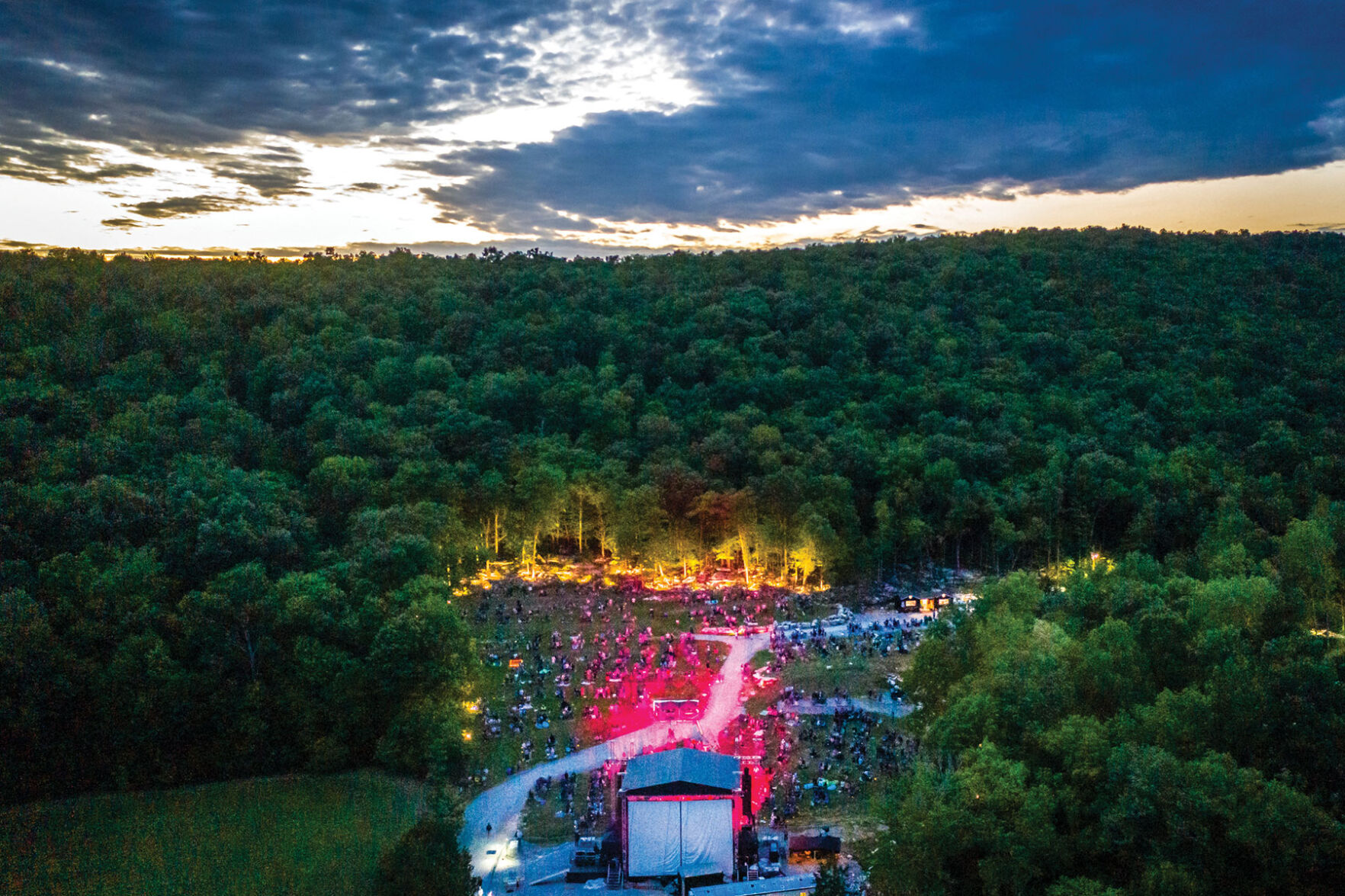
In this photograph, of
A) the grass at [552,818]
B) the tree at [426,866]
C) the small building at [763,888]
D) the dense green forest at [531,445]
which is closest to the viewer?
the tree at [426,866]

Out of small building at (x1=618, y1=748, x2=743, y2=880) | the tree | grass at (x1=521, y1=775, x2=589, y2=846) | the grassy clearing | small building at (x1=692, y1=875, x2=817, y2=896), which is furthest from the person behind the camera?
the grassy clearing

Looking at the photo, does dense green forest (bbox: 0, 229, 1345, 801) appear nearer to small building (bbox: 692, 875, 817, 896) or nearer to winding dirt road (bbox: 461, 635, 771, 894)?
winding dirt road (bbox: 461, 635, 771, 894)

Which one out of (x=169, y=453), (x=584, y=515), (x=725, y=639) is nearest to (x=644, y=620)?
(x=725, y=639)

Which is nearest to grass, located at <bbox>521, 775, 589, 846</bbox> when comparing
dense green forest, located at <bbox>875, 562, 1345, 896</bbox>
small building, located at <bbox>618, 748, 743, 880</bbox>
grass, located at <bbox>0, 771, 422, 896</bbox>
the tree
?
small building, located at <bbox>618, 748, 743, 880</bbox>

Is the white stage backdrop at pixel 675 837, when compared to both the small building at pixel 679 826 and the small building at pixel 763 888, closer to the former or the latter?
the small building at pixel 679 826

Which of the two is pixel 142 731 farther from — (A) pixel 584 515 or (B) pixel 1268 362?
(B) pixel 1268 362

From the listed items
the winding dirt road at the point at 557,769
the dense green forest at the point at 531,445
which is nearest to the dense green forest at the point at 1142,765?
the winding dirt road at the point at 557,769
